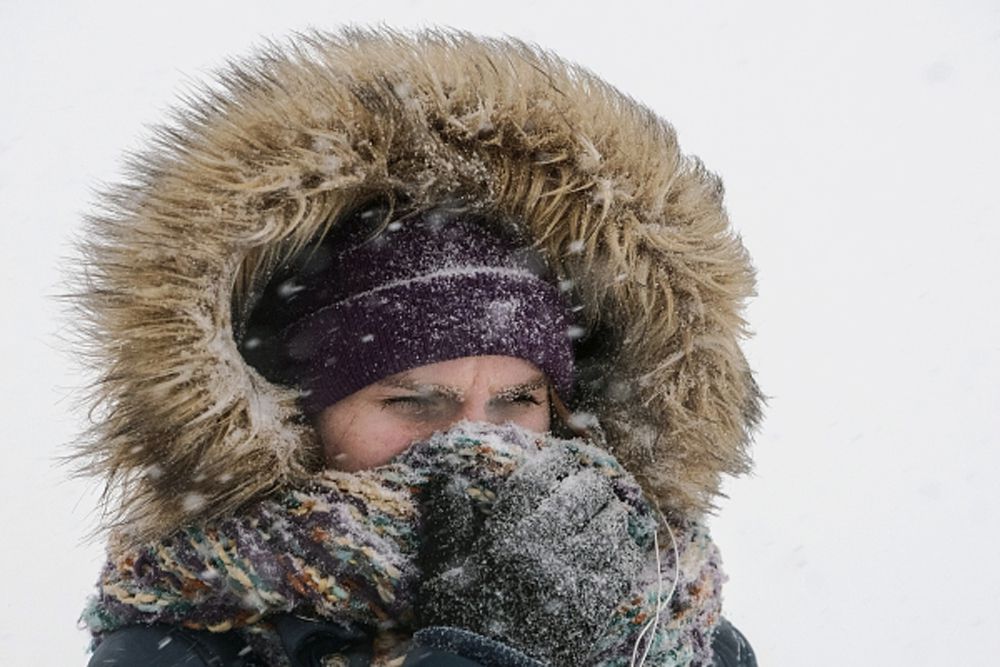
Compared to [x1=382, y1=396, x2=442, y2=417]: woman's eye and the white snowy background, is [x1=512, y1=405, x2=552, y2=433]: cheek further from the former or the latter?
the white snowy background

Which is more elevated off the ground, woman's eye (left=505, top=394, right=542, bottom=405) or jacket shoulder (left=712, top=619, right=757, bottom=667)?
woman's eye (left=505, top=394, right=542, bottom=405)

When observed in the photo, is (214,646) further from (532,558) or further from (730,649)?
(730,649)

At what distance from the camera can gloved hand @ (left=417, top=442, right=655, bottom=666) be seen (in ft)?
4.17

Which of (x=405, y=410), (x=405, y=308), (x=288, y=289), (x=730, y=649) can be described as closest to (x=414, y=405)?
(x=405, y=410)

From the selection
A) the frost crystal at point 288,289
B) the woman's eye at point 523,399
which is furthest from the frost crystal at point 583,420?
the frost crystal at point 288,289

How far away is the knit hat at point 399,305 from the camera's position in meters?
1.62

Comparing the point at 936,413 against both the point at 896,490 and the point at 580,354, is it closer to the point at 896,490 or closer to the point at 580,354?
the point at 896,490

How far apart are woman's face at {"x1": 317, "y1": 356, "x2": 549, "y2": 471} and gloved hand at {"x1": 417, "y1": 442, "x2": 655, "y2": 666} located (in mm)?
186

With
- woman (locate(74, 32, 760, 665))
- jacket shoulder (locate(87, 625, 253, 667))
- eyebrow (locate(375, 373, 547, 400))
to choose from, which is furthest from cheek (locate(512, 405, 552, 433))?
jacket shoulder (locate(87, 625, 253, 667))

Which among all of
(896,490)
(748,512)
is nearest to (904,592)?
(748,512)

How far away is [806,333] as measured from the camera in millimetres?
13820

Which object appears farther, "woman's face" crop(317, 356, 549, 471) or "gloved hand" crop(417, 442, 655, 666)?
"woman's face" crop(317, 356, 549, 471)

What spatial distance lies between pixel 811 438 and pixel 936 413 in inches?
70.7

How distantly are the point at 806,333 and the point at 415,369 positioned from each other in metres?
13.0
